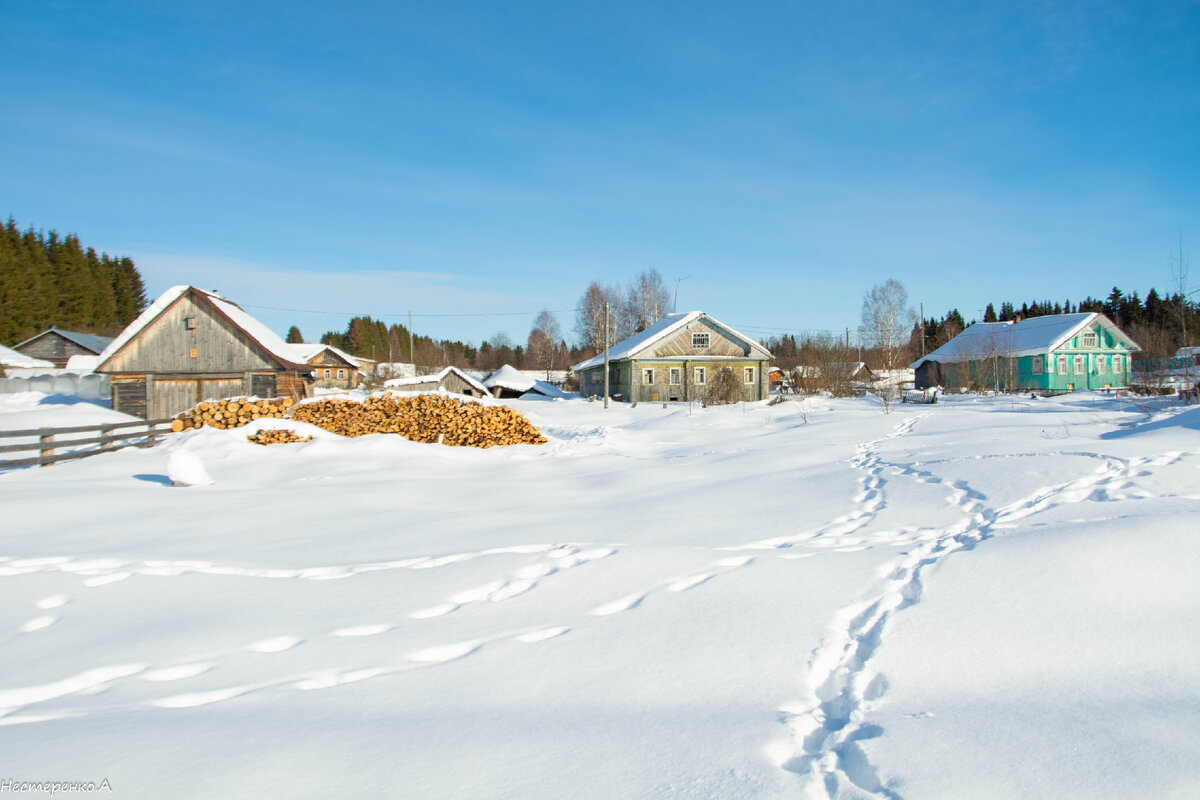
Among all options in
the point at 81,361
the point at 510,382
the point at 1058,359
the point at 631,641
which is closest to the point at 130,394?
the point at 631,641

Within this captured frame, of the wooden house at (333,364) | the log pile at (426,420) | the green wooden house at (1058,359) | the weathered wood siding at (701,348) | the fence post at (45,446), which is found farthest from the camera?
the wooden house at (333,364)

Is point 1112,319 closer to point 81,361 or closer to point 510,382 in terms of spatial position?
point 510,382

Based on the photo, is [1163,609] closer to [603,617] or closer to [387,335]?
[603,617]

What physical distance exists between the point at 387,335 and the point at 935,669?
121428 millimetres

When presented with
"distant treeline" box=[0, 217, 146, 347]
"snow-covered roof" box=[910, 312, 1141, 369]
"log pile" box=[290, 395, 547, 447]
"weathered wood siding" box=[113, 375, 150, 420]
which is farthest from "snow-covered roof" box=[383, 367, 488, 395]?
"distant treeline" box=[0, 217, 146, 347]

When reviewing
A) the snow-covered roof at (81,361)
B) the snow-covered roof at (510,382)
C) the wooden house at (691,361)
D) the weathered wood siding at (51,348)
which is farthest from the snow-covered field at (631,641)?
the weathered wood siding at (51,348)

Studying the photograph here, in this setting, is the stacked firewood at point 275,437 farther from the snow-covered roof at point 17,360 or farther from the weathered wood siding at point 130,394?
the snow-covered roof at point 17,360

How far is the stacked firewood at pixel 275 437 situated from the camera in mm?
13797

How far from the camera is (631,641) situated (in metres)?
3.65

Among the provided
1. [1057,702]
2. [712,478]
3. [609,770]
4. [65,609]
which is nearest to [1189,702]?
[1057,702]

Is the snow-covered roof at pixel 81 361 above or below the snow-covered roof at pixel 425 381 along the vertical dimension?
above

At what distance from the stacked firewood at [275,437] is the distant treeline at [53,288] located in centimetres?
5548

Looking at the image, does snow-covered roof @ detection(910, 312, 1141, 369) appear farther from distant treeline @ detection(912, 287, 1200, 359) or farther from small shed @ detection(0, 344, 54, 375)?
small shed @ detection(0, 344, 54, 375)

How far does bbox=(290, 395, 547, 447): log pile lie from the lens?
51.4ft
